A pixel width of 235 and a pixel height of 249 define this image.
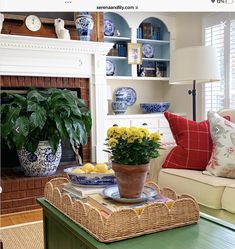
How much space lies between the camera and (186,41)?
4.84 m

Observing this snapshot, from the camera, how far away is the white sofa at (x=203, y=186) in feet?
6.23

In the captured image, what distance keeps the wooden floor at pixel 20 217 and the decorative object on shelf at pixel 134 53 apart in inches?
97.0

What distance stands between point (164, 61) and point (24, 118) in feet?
9.07

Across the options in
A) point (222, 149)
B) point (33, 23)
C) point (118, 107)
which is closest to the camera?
point (222, 149)

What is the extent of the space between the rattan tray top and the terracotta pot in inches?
4.8

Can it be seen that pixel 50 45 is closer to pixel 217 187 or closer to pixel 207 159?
pixel 207 159

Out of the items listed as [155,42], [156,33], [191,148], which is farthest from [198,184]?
[156,33]

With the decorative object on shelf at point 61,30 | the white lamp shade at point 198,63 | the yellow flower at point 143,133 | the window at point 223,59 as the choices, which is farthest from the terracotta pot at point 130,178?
the window at point 223,59

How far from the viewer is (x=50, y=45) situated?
345cm

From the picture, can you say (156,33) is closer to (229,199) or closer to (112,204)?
(229,199)

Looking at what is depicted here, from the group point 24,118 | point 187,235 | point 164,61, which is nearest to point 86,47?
point 24,118

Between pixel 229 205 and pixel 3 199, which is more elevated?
pixel 229 205

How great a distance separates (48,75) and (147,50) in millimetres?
1843

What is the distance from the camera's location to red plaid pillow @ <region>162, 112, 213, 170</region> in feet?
7.54
